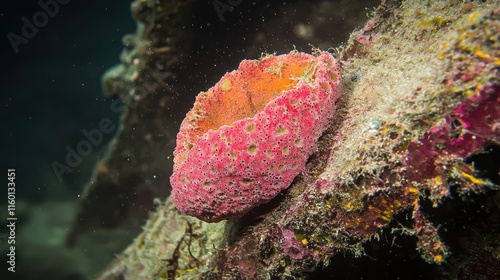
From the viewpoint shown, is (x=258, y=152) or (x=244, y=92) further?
(x=244, y=92)

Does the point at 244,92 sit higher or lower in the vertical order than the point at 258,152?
higher

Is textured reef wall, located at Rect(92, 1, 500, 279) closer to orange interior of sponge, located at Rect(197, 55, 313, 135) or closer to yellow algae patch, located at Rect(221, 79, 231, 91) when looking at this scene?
orange interior of sponge, located at Rect(197, 55, 313, 135)

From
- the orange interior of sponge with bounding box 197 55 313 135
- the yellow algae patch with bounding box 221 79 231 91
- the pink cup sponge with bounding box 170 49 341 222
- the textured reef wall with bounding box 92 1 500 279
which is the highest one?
the yellow algae patch with bounding box 221 79 231 91

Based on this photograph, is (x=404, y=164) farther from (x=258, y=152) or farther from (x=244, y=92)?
(x=244, y=92)

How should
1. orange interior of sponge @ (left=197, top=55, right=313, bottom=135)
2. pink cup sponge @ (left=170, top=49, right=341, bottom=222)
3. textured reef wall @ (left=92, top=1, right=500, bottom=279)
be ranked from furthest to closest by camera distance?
orange interior of sponge @ (left=197, top=55, right=313, bottom=135)
pink cup sponge @ (left=170, top=49, right=341, bottom=222)
textured reef wall @ (left=92, top=1, right=500, bottom=279)

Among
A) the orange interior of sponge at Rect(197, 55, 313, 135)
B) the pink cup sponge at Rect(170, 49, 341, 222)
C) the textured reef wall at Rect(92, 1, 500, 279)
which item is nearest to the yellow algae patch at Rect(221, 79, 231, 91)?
the orange interior of sponge at Rect(197, 55, 313, 135)

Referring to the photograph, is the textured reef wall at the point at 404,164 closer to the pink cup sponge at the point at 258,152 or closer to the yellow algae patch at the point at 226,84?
the pink cup sponge at the point at 258,152

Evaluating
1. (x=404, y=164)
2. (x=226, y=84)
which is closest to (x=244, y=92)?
(x=226, y=84)

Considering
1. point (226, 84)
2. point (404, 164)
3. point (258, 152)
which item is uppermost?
point (226, 84)
